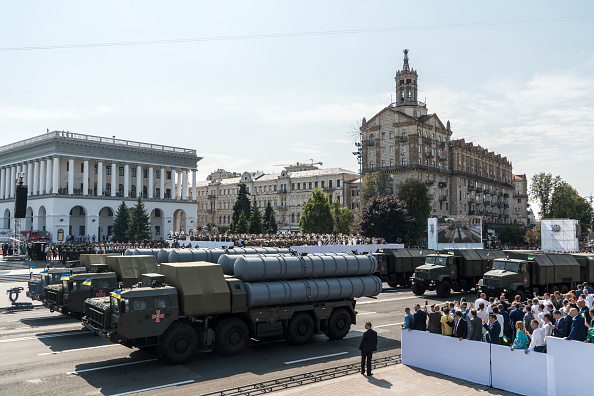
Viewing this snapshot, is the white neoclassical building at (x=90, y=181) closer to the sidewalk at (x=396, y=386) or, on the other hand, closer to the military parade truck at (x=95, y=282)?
the military parade truck at (x=95, y=282)

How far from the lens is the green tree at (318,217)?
8181 centimetres

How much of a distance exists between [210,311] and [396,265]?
71.8ft

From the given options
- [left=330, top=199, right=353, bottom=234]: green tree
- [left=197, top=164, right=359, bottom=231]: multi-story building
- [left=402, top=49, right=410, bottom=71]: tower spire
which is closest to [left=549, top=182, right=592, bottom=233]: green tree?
[left=402, top=49, right=410, bottom=71]: tower spire

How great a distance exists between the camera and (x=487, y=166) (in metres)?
118

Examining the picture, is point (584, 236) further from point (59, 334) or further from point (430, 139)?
point (59, 334)

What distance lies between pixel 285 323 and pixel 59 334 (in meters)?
8.78

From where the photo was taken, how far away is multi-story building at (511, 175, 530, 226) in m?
136

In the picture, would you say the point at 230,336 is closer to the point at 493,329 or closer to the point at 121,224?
the point at 493,329

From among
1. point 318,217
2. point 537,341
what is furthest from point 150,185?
point 537,341

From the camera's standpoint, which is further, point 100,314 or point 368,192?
point 368,192

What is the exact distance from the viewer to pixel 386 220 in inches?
2525

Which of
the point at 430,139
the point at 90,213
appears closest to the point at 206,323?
the point at 90,213

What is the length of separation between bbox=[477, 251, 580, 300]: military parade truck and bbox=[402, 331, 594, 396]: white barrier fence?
48.4 feet

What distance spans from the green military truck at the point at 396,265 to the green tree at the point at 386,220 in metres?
29.2
